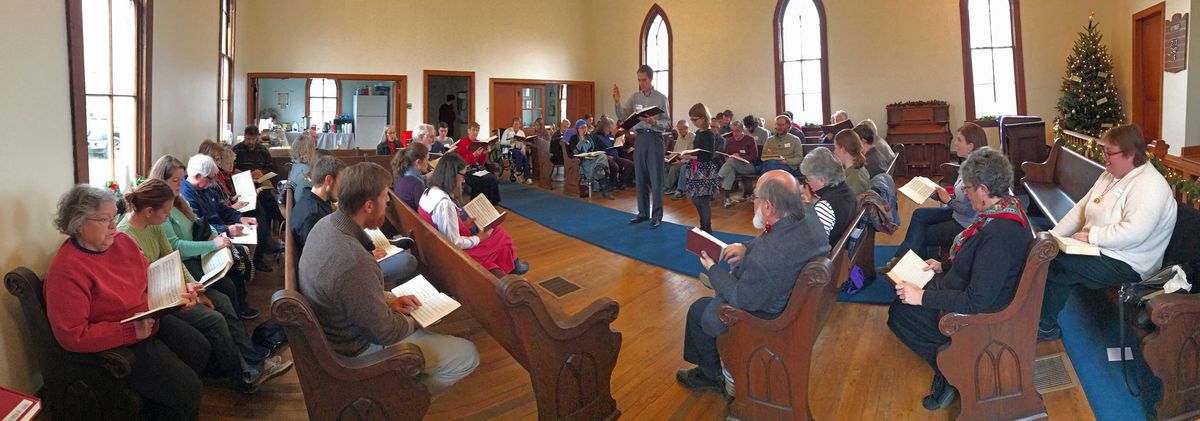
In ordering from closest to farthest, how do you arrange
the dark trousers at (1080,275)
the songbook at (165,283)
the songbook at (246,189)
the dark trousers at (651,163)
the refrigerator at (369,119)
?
the songbook at (165,283) → the dark trousers at (1080,275) → the songbook at (246,189) → the dark trousers at (651,163) → the refrigerator at (369,119)

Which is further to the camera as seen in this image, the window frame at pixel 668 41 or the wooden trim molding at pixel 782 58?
the window frame at pixel 668 41

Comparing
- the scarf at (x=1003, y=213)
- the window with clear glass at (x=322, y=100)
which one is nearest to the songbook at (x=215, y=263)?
the scarf at (x=1003, y=213)

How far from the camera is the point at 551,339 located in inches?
98.2

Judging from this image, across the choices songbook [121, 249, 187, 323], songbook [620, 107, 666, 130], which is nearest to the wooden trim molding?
songbook [620, 107, 666, 130]

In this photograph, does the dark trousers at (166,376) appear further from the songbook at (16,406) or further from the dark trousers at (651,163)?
the dark trousers at (651,163)

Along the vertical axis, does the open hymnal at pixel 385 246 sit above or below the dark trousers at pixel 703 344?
above

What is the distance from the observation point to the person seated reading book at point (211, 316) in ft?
9.82

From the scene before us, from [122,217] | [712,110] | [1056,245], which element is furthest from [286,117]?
[1056,245]

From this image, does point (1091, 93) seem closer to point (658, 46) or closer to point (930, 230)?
point (930, 230)

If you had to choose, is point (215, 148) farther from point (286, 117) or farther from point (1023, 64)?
point (1023, 64)

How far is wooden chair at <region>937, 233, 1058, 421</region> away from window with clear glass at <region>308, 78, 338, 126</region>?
12.6 metres

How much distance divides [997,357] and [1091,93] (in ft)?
29.5

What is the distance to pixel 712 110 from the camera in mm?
13484

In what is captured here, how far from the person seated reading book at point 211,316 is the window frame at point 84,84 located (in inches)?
16.0
